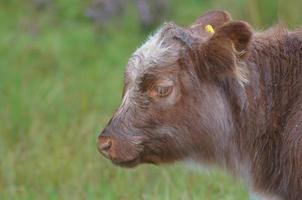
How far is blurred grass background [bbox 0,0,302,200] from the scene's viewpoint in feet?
23.7

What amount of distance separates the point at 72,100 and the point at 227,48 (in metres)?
3.89

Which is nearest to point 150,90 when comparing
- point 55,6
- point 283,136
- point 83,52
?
point 283,136

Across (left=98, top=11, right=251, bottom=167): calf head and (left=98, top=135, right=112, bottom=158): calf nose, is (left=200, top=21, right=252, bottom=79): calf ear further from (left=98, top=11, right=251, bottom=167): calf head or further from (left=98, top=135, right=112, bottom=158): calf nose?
(left=98, top=135, right=112, bottom=158): calf nose

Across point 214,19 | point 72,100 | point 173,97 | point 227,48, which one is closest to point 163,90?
point 173,97

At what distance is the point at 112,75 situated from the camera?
10.3m

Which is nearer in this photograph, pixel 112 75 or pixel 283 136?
pixel 283 136

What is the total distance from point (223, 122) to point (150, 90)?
416 millimetres

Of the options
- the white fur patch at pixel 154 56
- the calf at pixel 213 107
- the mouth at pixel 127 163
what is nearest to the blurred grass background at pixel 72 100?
the calf at pixel 213 107

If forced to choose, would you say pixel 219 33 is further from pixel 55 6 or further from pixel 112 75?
pixel 55 6

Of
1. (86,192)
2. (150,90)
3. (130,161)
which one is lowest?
(86,192)

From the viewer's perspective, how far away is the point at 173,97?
537 centimetres

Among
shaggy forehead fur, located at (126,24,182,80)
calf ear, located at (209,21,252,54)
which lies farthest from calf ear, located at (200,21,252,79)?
shaggy forehead fur, located at (126,24,182,80)

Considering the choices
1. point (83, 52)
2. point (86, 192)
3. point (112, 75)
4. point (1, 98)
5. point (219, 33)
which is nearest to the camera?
point (219, 33)

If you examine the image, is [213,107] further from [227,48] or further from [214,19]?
[214,19]
